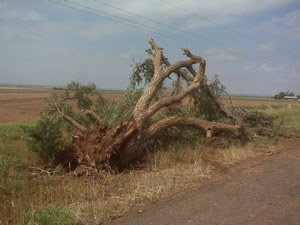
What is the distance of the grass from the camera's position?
12.5 ft

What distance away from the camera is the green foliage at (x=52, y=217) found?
341 cm

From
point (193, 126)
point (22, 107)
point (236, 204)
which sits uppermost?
point (193, 126)

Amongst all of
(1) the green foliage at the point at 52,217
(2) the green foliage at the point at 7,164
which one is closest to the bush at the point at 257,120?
(2) the green foliage at the point at 7,164

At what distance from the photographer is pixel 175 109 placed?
9.79m

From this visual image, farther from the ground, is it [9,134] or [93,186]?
[9,134]

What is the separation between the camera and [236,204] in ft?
14.2

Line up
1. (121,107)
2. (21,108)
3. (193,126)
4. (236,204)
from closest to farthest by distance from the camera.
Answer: (236,204) < (193,126) < (121,107) < (21,108)

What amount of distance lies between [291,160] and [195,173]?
3.64m

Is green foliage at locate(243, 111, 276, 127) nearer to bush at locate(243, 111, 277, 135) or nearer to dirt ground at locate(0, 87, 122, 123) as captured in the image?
bush at locate(243, 111, 277, 135)

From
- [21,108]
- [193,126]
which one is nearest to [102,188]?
A: [193,126]

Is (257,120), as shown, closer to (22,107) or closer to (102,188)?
(102,188)

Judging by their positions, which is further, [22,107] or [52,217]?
[22,107]

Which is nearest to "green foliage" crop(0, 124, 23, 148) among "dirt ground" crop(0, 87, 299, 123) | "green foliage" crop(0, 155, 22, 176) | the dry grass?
"dirt ground" crop(0, 87, 299, 123)

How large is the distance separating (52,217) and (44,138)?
3531mm
